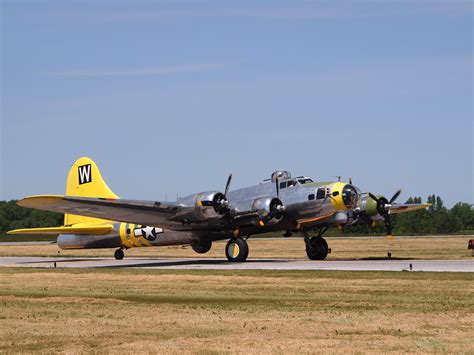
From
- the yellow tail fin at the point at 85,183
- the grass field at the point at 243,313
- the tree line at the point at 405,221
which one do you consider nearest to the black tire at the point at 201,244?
the yellow tail fin at the point at 85,183

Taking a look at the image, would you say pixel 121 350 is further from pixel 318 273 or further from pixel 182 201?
pixel 182 201

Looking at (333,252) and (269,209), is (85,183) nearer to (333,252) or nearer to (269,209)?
(269,209)

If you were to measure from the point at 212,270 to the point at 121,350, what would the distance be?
66.1 feet

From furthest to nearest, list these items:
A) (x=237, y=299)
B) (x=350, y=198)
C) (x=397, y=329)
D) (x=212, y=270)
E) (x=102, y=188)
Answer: (x=102, y=188)
(x=350, y=198)
(x=212, y=270)
(x=237, y=299)
(x=397, y=329)

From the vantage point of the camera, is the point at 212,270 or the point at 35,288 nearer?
the point at 35,288

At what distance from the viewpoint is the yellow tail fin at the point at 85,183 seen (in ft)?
153

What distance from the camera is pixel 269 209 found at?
38562 mm

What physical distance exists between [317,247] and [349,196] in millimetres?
5087

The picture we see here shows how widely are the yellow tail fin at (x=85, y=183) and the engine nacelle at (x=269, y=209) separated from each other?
1103 cm

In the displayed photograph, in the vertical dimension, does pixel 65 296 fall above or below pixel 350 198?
below

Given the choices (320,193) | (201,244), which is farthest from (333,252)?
(320,193)

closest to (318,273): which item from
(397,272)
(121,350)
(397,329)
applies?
(397,272)

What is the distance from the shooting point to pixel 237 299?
22797 mm

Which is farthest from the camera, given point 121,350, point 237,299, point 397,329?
point 237,299
